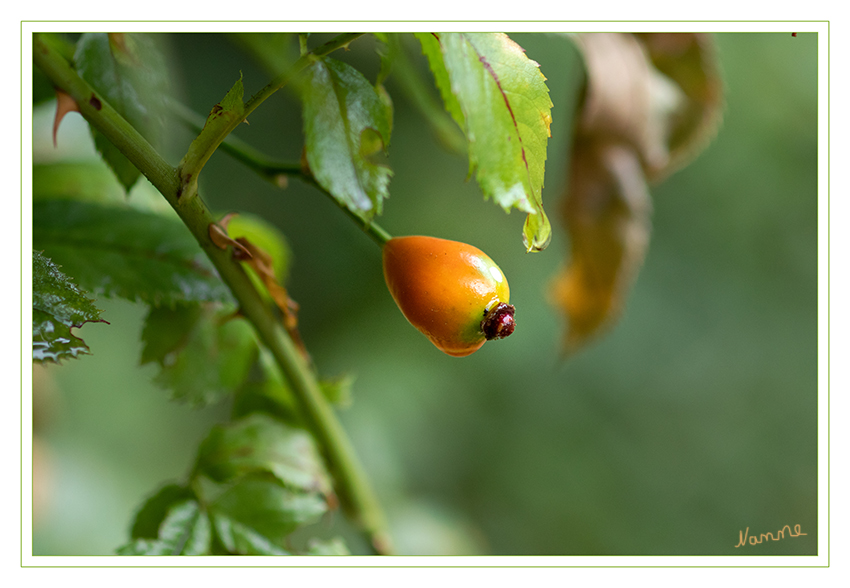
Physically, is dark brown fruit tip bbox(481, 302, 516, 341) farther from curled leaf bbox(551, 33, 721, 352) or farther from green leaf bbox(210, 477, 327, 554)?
curled leaf bbox(551, 33, 721, 352)

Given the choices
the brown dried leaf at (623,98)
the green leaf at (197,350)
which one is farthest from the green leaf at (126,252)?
the brown dried leaf at (623,98)

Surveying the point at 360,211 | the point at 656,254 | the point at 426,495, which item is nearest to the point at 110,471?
the point at 426,495

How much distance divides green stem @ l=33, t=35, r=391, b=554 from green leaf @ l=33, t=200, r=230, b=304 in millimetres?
59

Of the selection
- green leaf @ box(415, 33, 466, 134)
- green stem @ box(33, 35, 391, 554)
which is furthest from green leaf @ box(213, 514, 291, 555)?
green leaf @ box(415, 33, 466, 134)

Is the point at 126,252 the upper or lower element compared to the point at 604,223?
lower

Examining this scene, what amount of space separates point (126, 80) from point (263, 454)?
359mm

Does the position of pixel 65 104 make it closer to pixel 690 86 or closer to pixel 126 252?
pixel 126 252

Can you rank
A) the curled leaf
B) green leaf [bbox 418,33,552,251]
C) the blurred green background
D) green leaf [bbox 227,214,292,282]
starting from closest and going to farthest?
green leaf [bbox 418,33,552,251] < green leaf [bbox 227,214,292,282] < the curled leaf < the blurred green background

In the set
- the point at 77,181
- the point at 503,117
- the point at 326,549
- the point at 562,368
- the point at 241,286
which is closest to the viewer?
the point at 503,117

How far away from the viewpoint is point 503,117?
358 millimetres

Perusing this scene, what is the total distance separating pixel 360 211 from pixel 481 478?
1.40 meters

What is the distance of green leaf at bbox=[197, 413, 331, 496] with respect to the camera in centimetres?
59

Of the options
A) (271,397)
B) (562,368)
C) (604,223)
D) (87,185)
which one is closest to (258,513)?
(271,397)

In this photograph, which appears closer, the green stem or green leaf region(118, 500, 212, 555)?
the green stem
